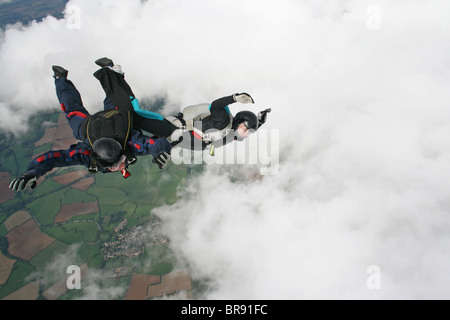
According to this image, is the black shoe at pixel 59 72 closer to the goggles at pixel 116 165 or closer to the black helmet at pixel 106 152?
the black helmet at pixel 106 152

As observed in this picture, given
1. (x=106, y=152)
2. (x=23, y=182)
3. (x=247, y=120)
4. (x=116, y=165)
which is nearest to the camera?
(x=23, y=182)

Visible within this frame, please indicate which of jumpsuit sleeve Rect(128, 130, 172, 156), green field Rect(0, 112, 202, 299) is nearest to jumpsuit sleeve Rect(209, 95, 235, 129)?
jumpsuit sleeve Rect(128, 130, 172, 156)

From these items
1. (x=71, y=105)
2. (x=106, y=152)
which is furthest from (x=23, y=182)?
(x=71, y=105)

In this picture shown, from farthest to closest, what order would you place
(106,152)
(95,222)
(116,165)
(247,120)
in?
(95,222), (247,120), (116,165), (106,152)

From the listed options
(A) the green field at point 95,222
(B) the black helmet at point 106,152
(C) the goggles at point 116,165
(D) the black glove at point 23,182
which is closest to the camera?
(D) the black glove at point 23,182

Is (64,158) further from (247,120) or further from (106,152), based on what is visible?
(247,120)

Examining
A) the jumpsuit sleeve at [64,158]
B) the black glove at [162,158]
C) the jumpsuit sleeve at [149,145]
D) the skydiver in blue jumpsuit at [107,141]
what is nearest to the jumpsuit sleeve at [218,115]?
the skydiver in blue jumpsuit at [107,141]

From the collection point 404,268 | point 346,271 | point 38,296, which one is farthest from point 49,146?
point 404,268
